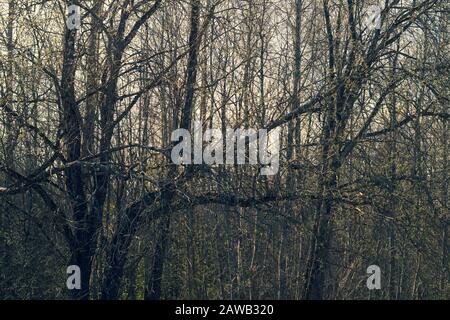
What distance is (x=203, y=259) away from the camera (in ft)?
35.5

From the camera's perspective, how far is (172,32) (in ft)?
26.6

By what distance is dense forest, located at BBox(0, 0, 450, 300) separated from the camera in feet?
24.4

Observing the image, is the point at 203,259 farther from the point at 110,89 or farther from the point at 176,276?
the point at 110,89

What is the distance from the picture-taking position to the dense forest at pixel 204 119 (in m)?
7.44

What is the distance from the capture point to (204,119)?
26.1 feet

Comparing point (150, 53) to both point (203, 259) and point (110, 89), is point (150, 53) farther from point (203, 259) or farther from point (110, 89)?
point (203, 259)
